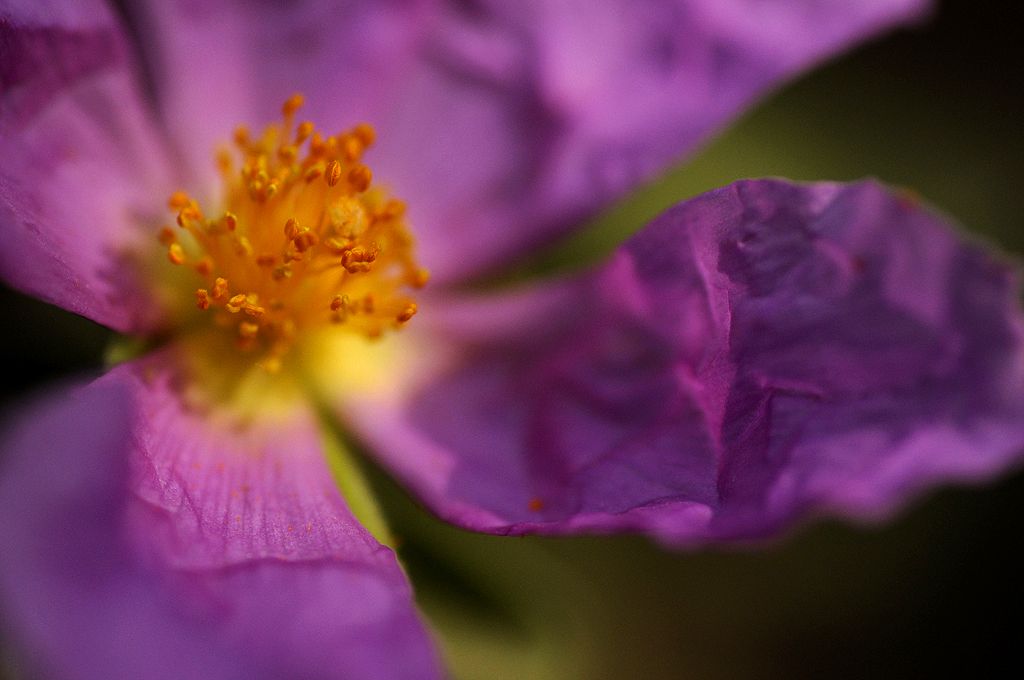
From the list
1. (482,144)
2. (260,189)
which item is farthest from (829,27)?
(260,189)

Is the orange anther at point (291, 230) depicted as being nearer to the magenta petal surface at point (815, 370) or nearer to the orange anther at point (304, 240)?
the orange anther at point (304, 240)

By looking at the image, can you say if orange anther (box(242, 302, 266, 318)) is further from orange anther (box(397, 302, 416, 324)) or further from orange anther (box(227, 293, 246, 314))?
orange anther (box(397, 302, 416, 324))

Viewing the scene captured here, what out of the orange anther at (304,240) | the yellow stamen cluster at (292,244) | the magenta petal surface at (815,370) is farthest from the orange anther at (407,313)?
the magenta petal surface at (815,370)

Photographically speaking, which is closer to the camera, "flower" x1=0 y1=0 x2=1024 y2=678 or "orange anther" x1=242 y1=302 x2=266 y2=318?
"flower" x1=0 y1=0 x2=1024 y2=678

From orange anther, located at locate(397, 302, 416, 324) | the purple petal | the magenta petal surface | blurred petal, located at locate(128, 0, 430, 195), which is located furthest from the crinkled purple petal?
the purple petal

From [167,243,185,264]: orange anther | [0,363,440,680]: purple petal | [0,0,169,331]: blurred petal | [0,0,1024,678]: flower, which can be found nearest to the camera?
[0,363,440,680]: purple petal

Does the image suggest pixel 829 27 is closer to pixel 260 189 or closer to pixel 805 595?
pixel 260 189
